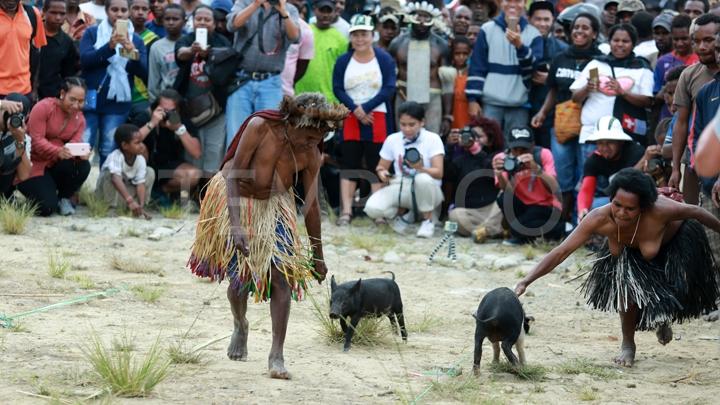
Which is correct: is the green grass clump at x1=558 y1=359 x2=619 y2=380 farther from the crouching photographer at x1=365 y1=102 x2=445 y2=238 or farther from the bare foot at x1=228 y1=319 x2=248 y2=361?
the crouching photographer at x1=365 y1=102 x2=445 y2=238

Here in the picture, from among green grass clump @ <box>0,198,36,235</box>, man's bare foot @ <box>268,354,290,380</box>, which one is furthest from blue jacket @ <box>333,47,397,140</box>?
man's bare foot @ <box>268,354,290,380</box>

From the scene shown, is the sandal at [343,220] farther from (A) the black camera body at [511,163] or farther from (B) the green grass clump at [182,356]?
(B) the green grass clump at [182,356]

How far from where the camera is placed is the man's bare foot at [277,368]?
6.23 m

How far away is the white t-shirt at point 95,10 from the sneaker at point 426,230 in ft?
13.8

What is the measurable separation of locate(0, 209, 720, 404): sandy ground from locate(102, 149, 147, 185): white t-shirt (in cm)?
74

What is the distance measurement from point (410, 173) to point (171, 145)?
8.38 feet

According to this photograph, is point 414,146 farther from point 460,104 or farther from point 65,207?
Answer: point 65,207

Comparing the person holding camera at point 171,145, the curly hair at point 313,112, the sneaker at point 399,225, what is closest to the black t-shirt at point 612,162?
the sneaker at point 399,225

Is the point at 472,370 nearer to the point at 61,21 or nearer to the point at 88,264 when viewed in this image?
the point at 88,264

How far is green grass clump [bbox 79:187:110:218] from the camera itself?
37.8 ft

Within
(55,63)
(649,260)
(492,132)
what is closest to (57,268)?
(55,63)

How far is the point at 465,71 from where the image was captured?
12.1m

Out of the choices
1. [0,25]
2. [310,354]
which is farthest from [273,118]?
[0,25]

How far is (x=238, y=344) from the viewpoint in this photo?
671 cm
